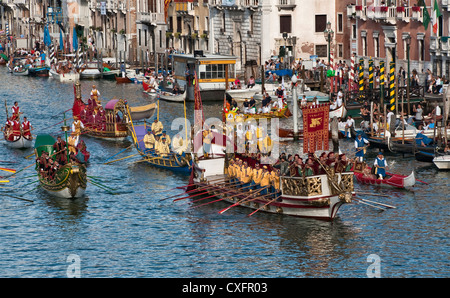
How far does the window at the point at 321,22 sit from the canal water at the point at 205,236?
36.5 m

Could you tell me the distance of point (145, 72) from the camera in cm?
9262

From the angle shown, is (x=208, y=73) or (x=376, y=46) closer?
(x=376, y=46)

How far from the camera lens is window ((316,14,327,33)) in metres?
78.5

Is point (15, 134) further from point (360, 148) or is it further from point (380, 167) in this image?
point (380, 167)

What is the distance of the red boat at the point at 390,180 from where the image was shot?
129 feet

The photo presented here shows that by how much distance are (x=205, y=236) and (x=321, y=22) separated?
47.9 metres

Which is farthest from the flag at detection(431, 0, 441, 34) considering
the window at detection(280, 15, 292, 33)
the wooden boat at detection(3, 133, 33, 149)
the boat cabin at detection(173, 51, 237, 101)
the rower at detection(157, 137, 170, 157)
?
the wooden boat at detection(3, 133, 33, 149)

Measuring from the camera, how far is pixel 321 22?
3091 inches

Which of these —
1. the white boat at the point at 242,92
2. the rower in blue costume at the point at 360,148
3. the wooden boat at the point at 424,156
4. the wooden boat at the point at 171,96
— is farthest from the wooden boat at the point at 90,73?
the wooden boat at the point at 424,156

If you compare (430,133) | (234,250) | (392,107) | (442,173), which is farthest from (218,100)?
(234,250)

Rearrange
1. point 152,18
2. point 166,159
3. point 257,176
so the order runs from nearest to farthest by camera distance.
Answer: point 257,176 → point 166,159 → point 152,18

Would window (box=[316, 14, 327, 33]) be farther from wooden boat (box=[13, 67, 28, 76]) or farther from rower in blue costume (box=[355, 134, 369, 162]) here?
wooden boat (box=[13, 67, 28, 76])

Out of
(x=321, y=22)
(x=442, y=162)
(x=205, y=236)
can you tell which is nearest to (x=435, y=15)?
(x=321, y=22)
